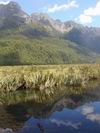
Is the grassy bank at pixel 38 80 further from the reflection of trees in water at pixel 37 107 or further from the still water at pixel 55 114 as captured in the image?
the reflection of trees in water at pixel 37 107

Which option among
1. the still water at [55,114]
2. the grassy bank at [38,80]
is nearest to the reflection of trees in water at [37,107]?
the still water at [55,114]

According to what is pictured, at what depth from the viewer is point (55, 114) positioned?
48219 millimetres

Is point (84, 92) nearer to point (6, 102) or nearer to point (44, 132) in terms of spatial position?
point (6, 102)

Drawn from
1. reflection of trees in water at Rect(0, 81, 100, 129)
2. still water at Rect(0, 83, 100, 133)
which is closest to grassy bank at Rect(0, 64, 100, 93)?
still water at Rect(0, 83, 100, 133)

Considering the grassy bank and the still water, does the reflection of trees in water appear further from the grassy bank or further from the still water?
the grassy bank

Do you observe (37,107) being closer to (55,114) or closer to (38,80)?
(55,114)

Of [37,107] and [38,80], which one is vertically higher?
[37,107]

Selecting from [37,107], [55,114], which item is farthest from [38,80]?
[55,114]

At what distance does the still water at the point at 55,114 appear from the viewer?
38.5 m

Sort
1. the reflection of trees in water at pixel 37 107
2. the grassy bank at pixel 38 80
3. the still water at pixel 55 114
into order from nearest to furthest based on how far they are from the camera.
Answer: the still water at pixel 55 114
the reflection of trees in water at pixel 37 107
the grassy bank at pixel 38 80

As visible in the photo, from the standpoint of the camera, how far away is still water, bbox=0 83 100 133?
38500 millimetres

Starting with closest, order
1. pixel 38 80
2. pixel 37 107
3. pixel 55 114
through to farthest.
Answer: pixel 55 114
pixel 37 107
pixel 38 80

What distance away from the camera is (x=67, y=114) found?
4819cm

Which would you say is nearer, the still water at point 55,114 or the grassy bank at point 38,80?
the still water at point 55,114
